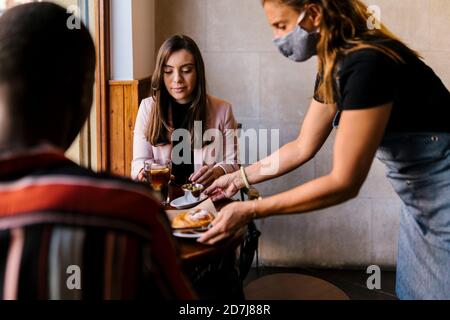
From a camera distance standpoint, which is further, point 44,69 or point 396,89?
point 396,89

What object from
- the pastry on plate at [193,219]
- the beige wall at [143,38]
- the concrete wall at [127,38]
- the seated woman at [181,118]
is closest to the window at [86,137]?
the concrete wall at [127,38]

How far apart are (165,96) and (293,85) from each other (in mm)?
977

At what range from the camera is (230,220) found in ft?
5.16

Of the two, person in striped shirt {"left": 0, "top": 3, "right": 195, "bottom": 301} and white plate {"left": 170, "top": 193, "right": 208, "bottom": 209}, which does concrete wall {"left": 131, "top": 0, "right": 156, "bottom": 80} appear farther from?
person in striped shirt {"left": 0, "top": 3, "right": 195, "bottom": 301}

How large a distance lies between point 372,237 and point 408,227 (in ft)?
6.20

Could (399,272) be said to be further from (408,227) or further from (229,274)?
(229,274)

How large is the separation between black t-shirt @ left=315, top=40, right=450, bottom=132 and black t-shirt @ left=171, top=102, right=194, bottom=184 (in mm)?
1336

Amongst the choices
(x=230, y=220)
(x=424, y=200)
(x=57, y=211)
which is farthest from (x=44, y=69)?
(x=424, y=200)

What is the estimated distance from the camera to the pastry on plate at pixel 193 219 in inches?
67.8

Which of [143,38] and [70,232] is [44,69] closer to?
[70,232]

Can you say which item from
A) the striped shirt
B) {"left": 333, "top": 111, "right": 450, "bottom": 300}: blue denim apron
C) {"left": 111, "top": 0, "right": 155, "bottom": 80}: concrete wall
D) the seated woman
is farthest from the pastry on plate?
{"left": 111, "top": 0, "right": 155, "bottom": 80}: concrete wall

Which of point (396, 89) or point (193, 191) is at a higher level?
point (396, 89)

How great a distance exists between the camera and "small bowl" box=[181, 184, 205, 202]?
81.9 inches
